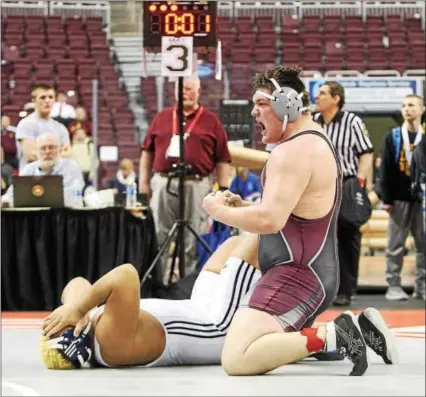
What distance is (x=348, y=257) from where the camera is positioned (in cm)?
755

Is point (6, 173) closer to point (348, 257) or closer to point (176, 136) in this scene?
point (176, 136)

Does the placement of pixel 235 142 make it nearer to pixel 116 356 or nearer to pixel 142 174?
pixel 142 174

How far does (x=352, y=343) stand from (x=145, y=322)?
2.58 ft

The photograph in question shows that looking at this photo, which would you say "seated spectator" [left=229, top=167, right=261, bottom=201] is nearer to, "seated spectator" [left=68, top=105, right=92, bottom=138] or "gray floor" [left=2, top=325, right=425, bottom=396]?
"seated spectator" [left=68, top=105, right=92, bottom=138]

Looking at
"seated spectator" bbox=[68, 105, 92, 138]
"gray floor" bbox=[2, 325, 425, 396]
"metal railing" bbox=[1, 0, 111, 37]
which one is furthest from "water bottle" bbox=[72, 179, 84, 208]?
"metal railing" bbox=[1, 0, 111, 37]

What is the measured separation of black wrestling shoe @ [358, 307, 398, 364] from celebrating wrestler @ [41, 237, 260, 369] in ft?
1.42

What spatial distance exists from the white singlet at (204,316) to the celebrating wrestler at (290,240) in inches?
6.6

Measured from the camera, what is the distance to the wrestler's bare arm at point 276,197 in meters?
3.78

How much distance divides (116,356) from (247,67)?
26.5ft

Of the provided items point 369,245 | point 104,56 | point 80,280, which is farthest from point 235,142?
point 104,56

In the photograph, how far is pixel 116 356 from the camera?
4.21m

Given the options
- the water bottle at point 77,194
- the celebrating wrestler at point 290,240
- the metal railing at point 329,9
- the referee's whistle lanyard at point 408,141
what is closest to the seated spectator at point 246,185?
the referee's whistle lanyard at point 408,141

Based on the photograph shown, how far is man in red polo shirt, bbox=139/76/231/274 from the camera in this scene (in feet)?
Answer: 24.4

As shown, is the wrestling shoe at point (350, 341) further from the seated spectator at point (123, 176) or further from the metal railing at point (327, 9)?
the metal railing at point (327, 9)
